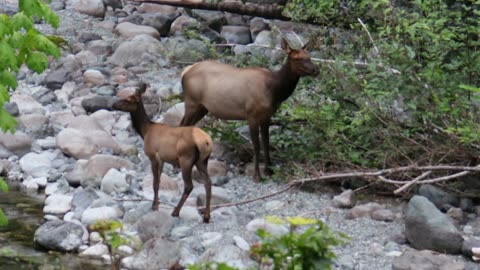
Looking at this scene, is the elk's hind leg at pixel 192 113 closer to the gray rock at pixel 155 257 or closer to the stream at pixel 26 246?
the stream at pixel 26 246

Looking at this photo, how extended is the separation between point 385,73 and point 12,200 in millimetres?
4150

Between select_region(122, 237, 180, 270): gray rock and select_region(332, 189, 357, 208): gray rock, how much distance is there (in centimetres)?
212

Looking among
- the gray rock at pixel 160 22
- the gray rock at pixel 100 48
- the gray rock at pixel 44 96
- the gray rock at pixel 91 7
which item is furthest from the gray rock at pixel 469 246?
the gray rock at pixel 91 7

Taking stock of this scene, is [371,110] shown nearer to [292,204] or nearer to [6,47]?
[292,204]

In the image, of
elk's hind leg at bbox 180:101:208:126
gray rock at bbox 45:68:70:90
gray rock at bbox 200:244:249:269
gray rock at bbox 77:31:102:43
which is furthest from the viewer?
gray rock at bbox 77:31:102:43

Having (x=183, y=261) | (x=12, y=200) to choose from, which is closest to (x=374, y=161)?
(x=183, y=261)

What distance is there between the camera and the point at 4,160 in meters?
12.7

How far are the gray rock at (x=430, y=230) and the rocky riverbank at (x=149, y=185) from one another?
11 millimetres

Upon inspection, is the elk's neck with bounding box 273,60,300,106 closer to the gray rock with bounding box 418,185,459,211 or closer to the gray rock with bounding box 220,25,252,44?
the gray rock with bounding box 418,185,459,211

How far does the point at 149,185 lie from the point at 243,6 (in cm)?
539

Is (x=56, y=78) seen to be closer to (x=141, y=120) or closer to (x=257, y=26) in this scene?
(x=257, y=26)

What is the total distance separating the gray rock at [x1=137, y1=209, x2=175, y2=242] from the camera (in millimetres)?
9641

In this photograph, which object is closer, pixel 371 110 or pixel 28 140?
pixel 371 110

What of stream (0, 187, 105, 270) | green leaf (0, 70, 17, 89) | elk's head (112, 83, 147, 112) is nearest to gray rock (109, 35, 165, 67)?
stream (0, 187, 105, 270)
